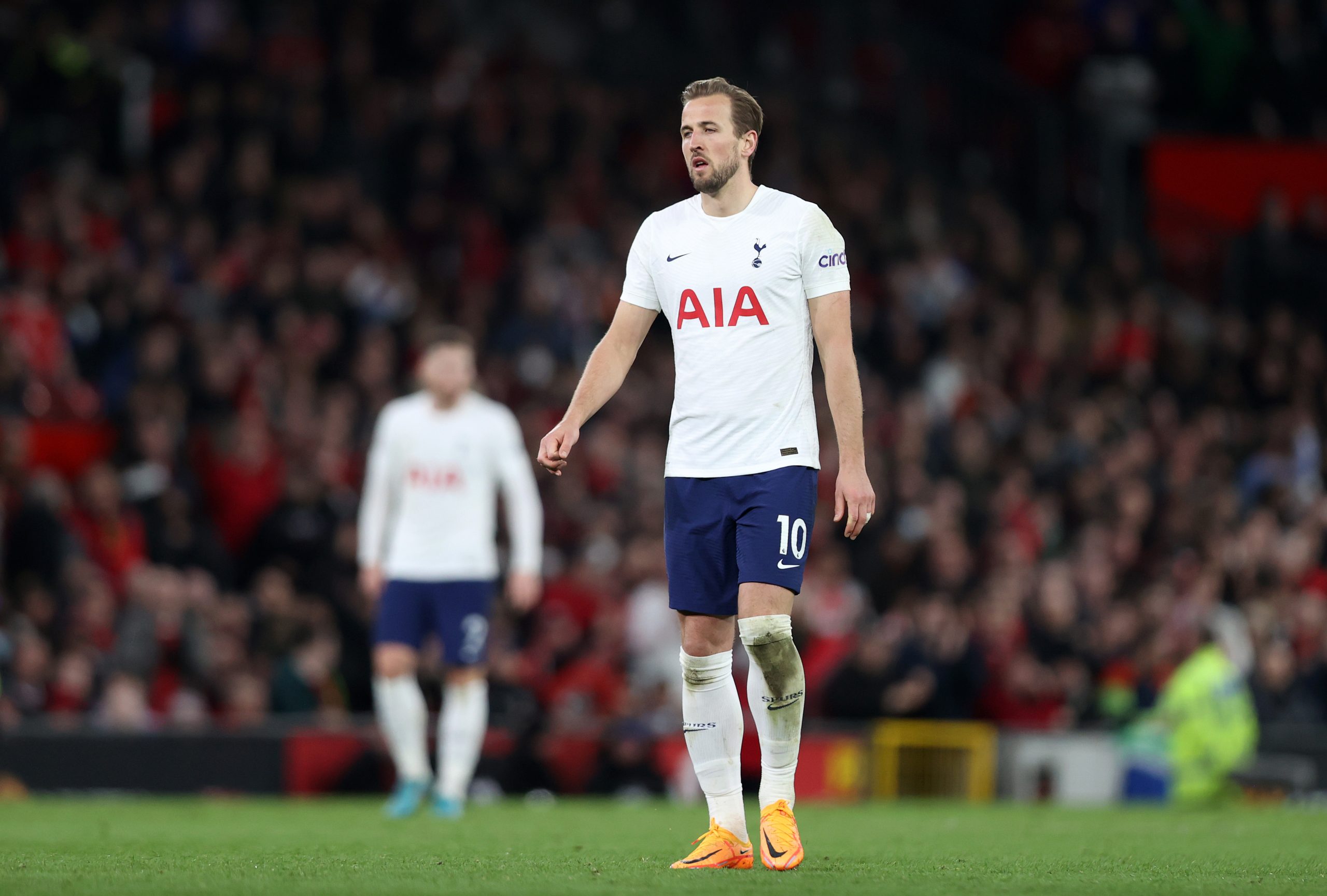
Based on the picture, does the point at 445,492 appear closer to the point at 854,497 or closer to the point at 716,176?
the point at 716,176

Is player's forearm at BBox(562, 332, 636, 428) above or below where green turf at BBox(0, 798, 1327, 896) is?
above

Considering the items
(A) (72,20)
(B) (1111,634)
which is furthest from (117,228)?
(B) (1111,634)

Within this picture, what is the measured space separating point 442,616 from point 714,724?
432cm

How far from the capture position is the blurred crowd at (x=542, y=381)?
14180mm

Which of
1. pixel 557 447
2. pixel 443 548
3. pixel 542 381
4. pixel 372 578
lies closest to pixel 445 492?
pixel 443 548

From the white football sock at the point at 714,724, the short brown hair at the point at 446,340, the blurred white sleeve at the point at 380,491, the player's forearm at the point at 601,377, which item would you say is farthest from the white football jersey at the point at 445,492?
the white football sock at the point at 714,724

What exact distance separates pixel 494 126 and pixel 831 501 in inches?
202

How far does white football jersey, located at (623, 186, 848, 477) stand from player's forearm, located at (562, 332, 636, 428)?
25cm

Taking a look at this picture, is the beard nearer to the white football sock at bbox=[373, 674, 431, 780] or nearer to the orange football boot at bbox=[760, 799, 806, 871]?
the orange football boot at bbox=[760, 799, 806, 871]

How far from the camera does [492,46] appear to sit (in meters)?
21.7

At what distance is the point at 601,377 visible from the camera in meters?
7.11

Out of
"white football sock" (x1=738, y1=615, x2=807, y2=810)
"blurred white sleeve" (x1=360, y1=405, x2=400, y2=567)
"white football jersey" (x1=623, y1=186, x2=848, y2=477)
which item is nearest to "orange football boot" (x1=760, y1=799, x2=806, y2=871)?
"white football sock" (x1=738, y1=615, x2=807, y2=810)

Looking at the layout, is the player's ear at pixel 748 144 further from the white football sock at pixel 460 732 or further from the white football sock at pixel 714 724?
the white football sock at pixel 460 732

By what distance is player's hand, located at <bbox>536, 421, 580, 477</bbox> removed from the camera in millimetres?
6812
